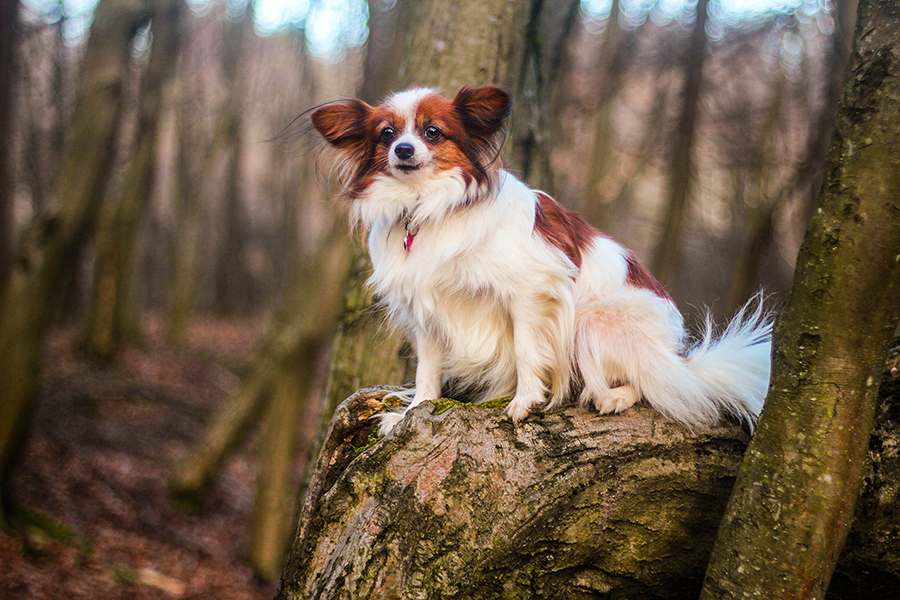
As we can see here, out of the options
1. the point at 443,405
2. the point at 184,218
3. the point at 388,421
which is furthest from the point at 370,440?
the point at 184,218

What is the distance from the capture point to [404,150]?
9.84 feet

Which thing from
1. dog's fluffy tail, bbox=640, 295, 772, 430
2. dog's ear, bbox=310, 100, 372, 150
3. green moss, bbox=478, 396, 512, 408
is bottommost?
green moss, bbox=478, 396, 512, 408

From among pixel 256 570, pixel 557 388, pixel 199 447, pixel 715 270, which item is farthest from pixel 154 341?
pixel 715 270

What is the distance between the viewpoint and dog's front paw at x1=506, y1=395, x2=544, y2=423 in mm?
2744

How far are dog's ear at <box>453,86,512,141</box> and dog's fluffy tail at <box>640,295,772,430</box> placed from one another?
4.30 feet

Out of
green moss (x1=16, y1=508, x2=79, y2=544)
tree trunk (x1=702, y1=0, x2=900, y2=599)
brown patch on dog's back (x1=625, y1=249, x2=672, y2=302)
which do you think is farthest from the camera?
green moss (x1=16, y1=508, x2=79, y2=544)

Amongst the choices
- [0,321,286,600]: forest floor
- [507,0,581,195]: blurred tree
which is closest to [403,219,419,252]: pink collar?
[507,0,581,195]: blurred tree

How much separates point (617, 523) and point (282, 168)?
19975 millimetres

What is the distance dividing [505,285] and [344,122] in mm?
1136

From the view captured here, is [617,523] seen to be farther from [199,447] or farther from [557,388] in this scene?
[199,447]

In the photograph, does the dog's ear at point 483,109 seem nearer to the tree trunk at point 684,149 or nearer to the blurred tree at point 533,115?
the blurred tree at point 533,115

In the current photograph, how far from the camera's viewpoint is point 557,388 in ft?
10.0

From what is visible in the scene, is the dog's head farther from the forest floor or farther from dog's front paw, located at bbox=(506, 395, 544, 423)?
the forest floor

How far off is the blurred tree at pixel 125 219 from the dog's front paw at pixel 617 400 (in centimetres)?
1050
